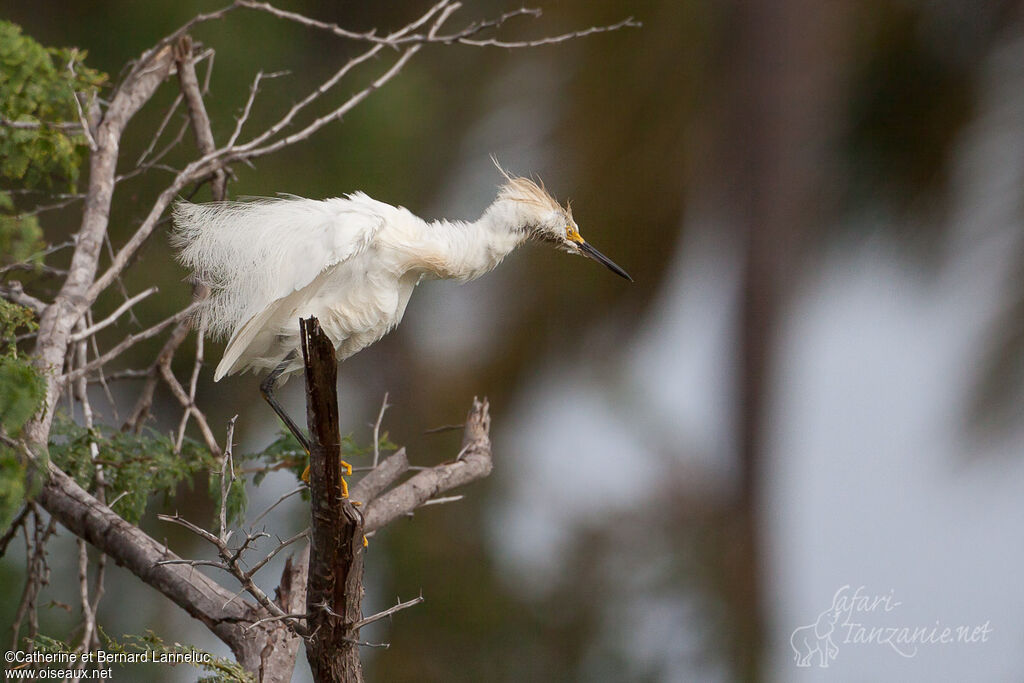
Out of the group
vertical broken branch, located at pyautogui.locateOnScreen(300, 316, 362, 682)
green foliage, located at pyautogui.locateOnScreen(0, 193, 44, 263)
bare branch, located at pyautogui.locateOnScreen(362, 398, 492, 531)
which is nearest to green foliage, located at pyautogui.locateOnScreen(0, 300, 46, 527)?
green foliage, located at pyautogui.locateOnScreen(0, 193, 44, 263)

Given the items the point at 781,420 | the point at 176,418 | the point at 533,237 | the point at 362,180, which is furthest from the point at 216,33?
the point at 781,420

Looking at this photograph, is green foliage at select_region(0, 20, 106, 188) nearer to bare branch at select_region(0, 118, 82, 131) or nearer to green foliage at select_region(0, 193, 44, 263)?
bare branch at select_region(0, 118, 82, 131)

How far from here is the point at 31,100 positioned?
188 centimetres

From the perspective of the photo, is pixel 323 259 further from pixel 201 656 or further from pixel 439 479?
pixel 201 656

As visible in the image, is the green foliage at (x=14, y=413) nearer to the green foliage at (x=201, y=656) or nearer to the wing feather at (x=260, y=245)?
the green foliage at (x=201, y=656)

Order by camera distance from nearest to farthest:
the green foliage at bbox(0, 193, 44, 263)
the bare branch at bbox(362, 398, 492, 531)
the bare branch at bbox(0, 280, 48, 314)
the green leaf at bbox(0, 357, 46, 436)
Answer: the green leaf at bbox(0, 357, 46, 436)
the green foliage at bbox(0, 193, 44, 263)
the bare branch at bbox(0, 280, 48, 314)
the bare branch at bbox(362, 398, 492, 531)

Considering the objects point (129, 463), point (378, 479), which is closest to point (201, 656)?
point (129, 463)

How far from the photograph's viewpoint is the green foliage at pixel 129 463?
187cm

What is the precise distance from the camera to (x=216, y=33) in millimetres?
3982

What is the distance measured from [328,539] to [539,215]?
35.9 inches

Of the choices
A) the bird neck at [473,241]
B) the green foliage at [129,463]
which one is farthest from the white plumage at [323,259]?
the green foliage at [129,463]

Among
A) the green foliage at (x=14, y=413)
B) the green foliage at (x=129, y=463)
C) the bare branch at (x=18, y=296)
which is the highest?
the bare branch at (x=18, y=296)

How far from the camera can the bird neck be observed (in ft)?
6.33

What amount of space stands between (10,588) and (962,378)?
3466 mm
